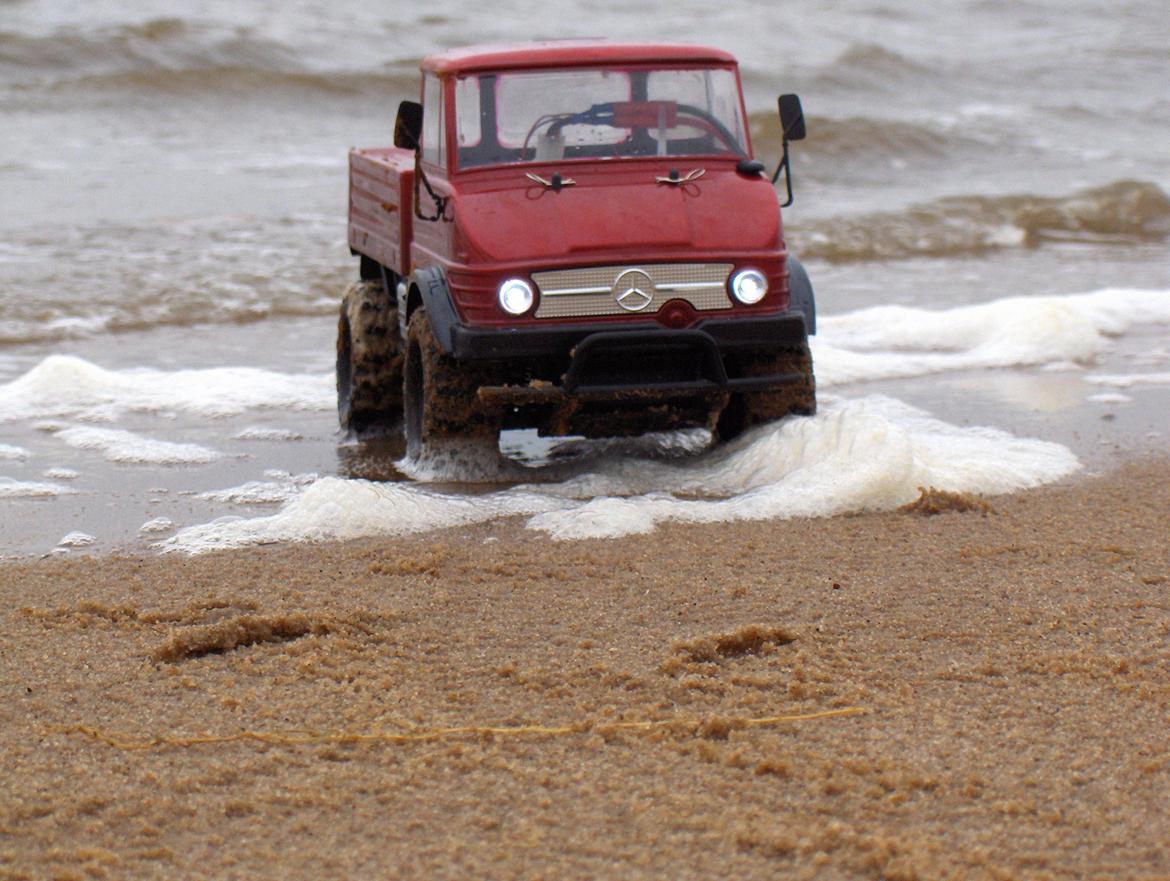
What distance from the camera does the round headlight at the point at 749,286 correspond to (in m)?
6.47

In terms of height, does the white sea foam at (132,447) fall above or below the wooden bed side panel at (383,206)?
below

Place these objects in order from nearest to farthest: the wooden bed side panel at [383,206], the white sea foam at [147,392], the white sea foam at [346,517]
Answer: the white sea foam at [346,517], the wooden bed side panel at [383,206], the white sea foam at [147,392]

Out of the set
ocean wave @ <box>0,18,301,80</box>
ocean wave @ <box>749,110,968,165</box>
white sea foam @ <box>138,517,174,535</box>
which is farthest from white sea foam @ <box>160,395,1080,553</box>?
ocean wave @ <box>0,18,301,80</box>

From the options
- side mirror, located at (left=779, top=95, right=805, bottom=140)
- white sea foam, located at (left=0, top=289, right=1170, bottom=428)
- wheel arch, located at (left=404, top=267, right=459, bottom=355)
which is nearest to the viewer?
wheel arch, located at (left=404, top=267, right=459, bottom=355)

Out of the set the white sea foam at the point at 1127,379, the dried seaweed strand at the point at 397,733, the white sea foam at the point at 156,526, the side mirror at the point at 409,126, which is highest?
the side mirror at the point at 409,126

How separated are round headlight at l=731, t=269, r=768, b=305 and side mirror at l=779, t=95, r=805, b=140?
2.70 feet

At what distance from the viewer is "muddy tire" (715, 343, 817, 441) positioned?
6723 millimetres

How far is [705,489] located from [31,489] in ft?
8.91

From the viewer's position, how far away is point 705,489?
→ 257 inches

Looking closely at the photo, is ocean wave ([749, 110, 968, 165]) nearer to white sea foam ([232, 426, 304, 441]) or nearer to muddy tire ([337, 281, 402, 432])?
muddy tire ([337, 281, 402, 432])

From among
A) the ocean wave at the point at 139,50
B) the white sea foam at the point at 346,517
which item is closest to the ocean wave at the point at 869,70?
the ocean wave at the point at 139,50

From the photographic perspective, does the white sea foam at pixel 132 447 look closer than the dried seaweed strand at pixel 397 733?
No

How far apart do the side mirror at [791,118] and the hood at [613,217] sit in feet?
1.37

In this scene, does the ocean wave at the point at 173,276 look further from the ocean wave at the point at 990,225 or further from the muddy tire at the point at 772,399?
the muddy tire at the point at 772,399
